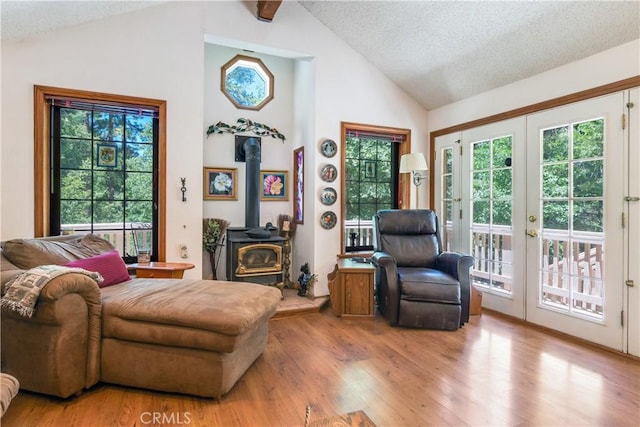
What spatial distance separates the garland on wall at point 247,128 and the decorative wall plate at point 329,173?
93cm

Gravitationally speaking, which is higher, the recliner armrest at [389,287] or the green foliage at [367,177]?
the green foliage at [367,177]

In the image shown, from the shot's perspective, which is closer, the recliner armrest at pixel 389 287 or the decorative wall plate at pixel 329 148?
the recliner armrest at pixel 389 287

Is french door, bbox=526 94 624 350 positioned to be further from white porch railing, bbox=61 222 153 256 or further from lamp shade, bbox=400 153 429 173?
white porch railing, bbox=61 222 153 256

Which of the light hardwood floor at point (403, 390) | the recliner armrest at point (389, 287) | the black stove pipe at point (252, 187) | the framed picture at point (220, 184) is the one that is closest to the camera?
the light hardwood floor at point (403, 390)

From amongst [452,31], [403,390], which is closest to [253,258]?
[403,390]

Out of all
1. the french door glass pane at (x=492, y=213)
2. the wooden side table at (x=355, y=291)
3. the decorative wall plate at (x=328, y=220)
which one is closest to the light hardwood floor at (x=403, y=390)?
the wooden side table at (x=355, y=291)

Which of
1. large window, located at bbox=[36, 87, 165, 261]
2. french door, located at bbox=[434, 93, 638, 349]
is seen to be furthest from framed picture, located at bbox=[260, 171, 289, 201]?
french door, located at bbox=[434, 93, 638, 349]

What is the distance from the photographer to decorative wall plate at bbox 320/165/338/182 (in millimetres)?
3902

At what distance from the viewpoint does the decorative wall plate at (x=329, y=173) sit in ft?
12.8

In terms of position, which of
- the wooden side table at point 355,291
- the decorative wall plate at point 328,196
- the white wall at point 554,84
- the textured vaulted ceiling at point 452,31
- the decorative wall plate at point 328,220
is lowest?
the wooden side table at point 355,291

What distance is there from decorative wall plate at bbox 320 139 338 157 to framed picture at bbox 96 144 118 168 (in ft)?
6.88

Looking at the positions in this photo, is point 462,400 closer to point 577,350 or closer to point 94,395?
point 577,350

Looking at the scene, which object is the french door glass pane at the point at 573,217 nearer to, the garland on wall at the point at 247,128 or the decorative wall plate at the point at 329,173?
the decorative wall plate at the point at 329,173

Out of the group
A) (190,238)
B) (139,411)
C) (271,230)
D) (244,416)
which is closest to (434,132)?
(271,230)
